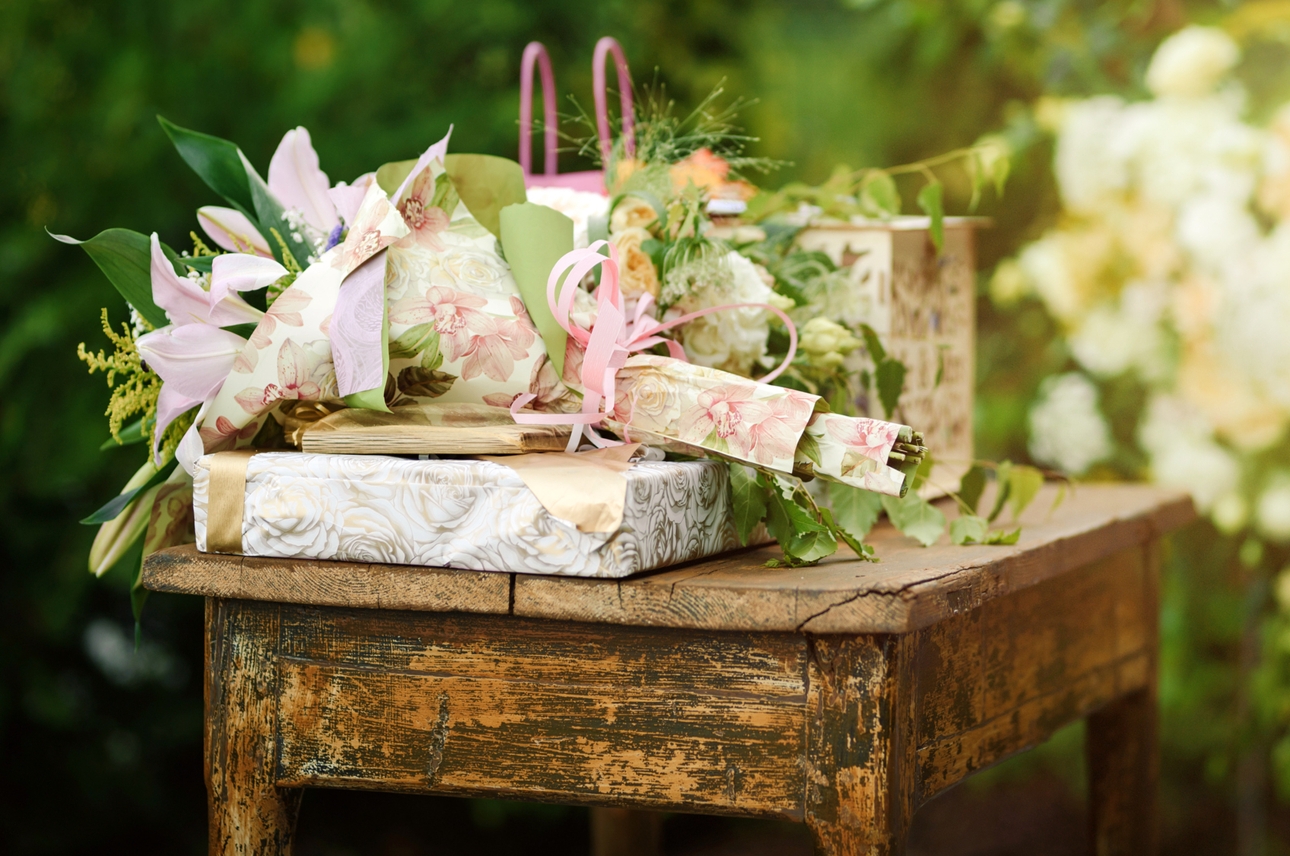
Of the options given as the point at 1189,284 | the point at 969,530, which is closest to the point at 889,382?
the point at 969,530

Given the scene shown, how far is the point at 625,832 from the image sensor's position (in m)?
1.51

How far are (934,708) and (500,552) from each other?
12.0 inches

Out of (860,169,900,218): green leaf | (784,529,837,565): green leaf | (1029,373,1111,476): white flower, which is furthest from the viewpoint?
(1029,373,1111,476): white flower

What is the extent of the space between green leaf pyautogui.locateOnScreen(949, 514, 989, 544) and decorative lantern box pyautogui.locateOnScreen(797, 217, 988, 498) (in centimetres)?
8

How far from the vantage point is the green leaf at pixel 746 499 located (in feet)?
2.92

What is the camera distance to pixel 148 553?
94 centimetres

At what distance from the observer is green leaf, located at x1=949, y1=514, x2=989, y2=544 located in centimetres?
98

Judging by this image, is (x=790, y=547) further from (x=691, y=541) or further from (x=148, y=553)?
(x=148, y=553)

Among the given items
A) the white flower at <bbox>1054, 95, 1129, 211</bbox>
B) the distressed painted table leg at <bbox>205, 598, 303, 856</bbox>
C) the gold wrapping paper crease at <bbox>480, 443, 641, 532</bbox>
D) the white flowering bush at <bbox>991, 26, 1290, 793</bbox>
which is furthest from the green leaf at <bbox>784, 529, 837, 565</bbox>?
the white flower at <bbox>1054, 95, 1129, 211</bbox>

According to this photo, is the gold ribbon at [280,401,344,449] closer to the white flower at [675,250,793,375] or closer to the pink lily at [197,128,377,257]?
the pink lily at [197,128,377,257]

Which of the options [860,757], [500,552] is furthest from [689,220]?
[860,757]

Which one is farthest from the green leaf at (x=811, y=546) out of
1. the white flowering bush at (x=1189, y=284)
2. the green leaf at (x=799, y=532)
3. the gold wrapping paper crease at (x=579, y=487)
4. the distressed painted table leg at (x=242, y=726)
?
the white flowering bush at (x=1189, y=284)

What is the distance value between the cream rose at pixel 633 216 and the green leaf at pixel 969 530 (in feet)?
1.05

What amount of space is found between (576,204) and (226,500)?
35 cm
